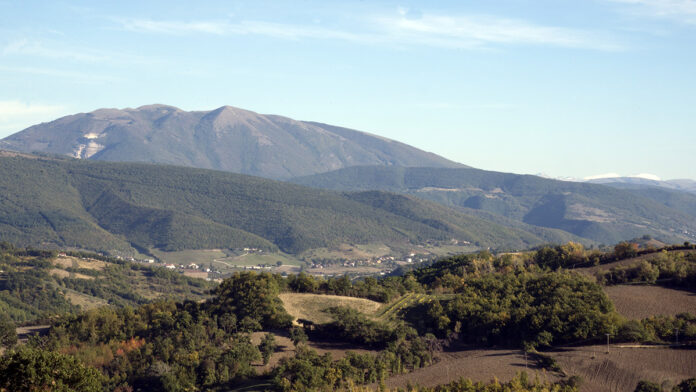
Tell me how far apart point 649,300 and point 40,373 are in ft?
185

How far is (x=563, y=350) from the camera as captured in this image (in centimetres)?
6391

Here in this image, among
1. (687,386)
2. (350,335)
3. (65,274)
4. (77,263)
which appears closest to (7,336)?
(350,335)

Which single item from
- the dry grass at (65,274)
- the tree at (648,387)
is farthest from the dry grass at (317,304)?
the dry grass at (65,274)

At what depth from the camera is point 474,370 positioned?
60.3 metres

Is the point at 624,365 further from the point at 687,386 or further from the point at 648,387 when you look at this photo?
the point at 687,386

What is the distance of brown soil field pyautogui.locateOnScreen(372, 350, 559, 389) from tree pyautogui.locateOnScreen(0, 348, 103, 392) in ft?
79.6

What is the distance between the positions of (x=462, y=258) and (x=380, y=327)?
1869 inches

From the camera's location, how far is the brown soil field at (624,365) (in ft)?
182

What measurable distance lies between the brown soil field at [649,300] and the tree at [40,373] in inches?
1949

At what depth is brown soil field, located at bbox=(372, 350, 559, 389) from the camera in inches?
2288

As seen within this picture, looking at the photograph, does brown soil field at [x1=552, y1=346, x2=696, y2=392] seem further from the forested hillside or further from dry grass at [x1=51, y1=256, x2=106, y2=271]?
dry grass at [x1=51, y1=256, x2=106, y2=271]

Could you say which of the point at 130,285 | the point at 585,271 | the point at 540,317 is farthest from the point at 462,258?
the point at 130,285

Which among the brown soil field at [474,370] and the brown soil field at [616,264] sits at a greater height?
the brown soil field at [616,264]

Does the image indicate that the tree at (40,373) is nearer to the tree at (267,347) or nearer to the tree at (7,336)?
the tree at (267,347)
